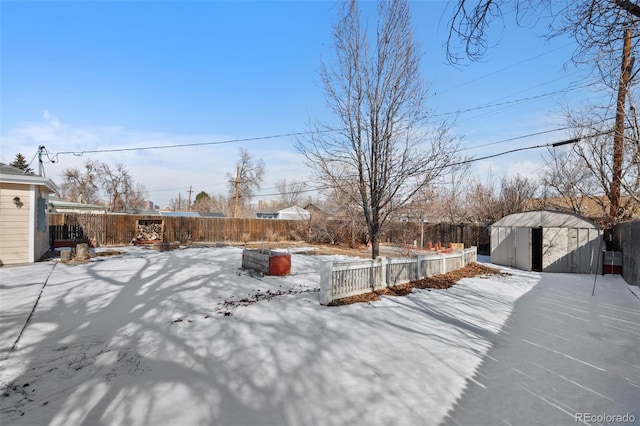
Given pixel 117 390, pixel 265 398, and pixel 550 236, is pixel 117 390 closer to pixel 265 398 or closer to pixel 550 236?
pixel 265 398

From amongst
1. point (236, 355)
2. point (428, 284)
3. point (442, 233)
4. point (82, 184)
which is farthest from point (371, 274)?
point (82, 184)

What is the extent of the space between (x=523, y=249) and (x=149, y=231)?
20.2 meters

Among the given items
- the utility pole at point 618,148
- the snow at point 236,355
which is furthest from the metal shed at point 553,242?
the snow at point 236,355

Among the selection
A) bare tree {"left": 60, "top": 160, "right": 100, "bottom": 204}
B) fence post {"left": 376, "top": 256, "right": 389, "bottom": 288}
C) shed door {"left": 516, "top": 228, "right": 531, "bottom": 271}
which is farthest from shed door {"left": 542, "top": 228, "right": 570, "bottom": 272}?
bare tree {"left": 60, "top": 160, "right": 100, "bottom": 204}

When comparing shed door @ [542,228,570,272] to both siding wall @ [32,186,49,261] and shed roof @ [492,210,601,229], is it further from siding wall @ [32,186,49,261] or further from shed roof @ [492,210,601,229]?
siding wall @ [32,186,49,261]

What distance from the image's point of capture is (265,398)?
2.91 meters

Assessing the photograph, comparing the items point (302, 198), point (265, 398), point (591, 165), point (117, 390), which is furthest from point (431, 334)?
point (302, 198)

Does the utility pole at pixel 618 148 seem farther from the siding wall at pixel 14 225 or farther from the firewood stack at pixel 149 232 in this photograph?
the firewood stack at pixel 149 232

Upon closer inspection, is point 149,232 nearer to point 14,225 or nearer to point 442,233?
point 14,225

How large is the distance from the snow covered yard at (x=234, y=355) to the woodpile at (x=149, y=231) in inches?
496

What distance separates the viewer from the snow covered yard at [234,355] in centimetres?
272

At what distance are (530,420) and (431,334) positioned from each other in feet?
6.38

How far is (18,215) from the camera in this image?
10.1 meters

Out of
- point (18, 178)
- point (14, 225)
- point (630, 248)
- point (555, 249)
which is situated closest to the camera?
point (630, 248)
